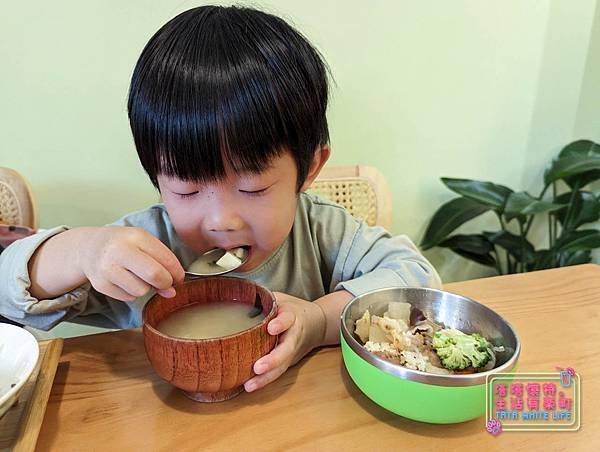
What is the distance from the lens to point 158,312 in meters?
0.63

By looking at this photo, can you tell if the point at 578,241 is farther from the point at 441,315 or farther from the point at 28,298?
the point at 28,298

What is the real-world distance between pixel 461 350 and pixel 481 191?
113cm

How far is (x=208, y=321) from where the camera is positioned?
0.65 meters

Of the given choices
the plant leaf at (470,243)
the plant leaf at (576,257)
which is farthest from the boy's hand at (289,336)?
the plant leaf at (576,257)

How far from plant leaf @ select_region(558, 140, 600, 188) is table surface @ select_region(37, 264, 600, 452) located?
1.09 meters

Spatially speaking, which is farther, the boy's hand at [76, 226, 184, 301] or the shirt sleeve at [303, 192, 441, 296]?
the shirt sleeve at [303, 192, 441, 296]

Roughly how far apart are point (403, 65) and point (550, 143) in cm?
66

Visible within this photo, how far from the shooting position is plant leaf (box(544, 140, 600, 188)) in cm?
159

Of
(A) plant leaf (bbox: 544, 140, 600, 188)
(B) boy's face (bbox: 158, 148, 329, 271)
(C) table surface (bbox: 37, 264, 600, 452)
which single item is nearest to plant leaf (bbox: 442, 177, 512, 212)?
(A) plant leaf (bbox: 544, 140, 600, 188)

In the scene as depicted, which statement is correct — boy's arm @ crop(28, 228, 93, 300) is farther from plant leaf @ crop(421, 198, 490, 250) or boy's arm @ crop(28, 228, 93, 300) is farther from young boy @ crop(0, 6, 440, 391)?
plant leaf @ crop(421, 198, 490, 250)

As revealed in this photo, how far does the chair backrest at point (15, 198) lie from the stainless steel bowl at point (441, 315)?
75 centimetres

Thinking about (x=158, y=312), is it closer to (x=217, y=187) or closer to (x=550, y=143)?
(x=217, y=187)

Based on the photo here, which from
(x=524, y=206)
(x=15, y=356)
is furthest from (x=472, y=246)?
(x=15, y=356)

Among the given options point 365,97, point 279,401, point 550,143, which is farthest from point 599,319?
point 550,143
